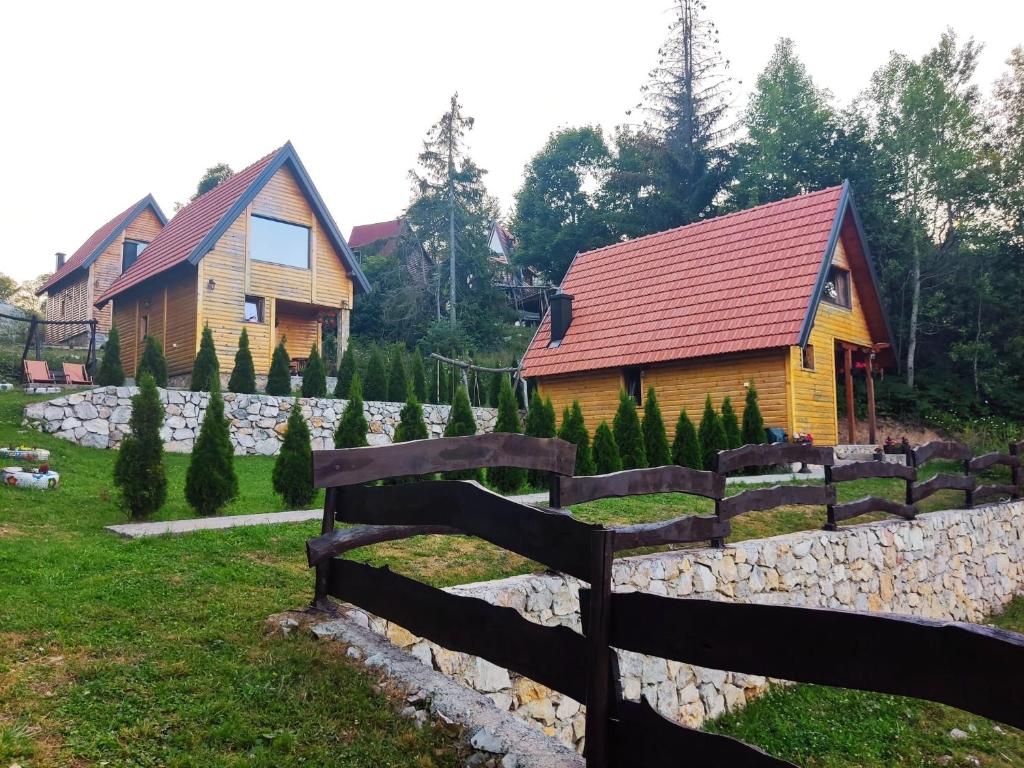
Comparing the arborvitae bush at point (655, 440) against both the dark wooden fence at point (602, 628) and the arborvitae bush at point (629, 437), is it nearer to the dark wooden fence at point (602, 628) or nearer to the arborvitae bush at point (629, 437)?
the arborvitae bush at point (629, 437)

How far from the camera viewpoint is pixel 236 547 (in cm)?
529

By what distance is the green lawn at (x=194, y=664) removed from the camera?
2672mm

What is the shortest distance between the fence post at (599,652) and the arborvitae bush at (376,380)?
14717 millimetres

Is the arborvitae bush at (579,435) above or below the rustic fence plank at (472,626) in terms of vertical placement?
above

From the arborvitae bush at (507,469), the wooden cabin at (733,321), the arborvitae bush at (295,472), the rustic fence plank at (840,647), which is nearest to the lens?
the rustic fence plank at (840,647)

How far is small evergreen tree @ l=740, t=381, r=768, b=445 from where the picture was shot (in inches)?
552

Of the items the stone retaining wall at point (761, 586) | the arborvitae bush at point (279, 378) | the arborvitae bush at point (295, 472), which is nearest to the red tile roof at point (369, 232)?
the arborvitae bush at point (279, 378)

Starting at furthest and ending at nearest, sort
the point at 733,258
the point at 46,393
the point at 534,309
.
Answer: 1. the point at 534,309
2. the point at 733,258
3. the point at 46,393

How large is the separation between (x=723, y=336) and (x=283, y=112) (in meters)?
14.6

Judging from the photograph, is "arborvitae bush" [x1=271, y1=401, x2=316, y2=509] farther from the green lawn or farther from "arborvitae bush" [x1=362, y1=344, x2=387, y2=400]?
"arborvitae bush" [x1=362, y1=344, x2=387, y2=400]

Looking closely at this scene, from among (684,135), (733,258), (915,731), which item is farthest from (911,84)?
(915,731)

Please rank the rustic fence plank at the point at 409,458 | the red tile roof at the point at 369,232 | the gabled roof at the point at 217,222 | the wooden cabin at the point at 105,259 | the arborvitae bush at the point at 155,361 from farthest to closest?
the red tile roof at the point at 369,232
the wooden cabin at the point at 105,259
the gabled roof at the point at 217,222
the arborvitae bush at the point at 155,361
the rustic fence plank at the point at 409,458

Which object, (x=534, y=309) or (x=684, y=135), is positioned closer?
(x=684, y=135)

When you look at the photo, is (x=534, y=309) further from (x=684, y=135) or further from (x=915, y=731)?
(x=915, y=731)
